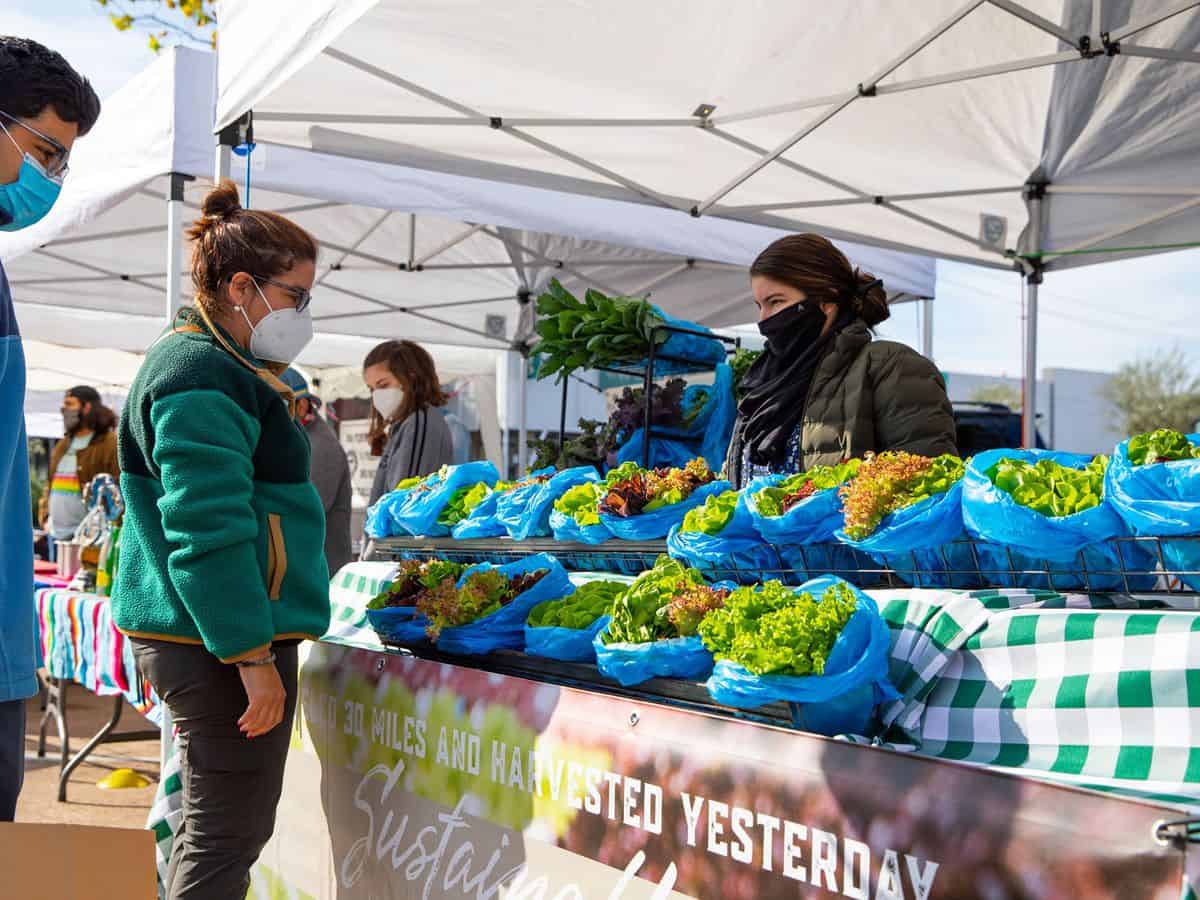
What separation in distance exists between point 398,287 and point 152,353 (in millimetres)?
6494

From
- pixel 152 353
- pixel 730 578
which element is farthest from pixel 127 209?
pixel 730 578

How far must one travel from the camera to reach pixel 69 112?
1.90 meters

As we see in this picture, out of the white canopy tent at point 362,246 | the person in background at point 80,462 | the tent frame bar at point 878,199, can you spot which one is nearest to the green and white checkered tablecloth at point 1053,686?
the white canopy tent at point 362,246

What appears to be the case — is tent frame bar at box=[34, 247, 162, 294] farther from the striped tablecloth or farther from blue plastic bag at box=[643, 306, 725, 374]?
blue plastic bag at box=[643, 306, 725, 374]

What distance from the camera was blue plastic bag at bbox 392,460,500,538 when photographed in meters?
3.25

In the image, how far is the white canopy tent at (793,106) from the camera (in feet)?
13.4

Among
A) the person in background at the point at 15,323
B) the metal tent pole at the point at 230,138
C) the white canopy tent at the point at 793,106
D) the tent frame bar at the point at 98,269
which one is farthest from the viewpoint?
the tent frame bar at the point at 98,269

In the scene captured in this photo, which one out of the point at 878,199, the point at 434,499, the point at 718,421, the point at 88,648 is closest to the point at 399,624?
the point at 434,499

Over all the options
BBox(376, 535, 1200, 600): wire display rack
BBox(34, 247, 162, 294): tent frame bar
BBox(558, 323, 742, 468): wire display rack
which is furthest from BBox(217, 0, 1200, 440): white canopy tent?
BBox(34, 247, 162, 294): tent frame bar

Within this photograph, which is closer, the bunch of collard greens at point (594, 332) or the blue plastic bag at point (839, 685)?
the blue plastic bag at point (839, 685)

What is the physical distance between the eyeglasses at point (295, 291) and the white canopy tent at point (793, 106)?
966 mm

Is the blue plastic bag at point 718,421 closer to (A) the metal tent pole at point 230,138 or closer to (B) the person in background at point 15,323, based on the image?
(B) the person in background at point 15,323

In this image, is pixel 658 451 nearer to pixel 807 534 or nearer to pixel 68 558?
pixel 807 534

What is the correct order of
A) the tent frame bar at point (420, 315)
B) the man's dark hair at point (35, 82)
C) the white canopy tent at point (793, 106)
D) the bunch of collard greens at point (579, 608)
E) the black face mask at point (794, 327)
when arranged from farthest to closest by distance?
the tent frame bar at point (420, 315)
the white canopy tent at point (793, 106)
the black face mask at point (794, 327)
the bunch of collard greens at point (579, 608)
the man's dark hair at point (35, 82)
